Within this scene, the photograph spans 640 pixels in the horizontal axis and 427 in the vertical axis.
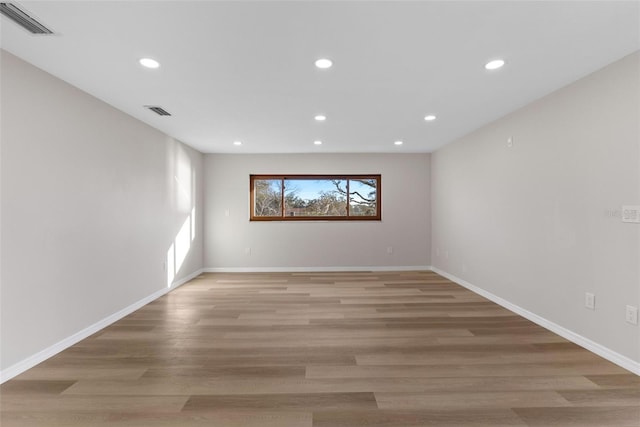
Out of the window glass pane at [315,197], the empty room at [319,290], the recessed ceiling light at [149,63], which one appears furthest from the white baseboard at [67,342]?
the window glass pane at [315,197]

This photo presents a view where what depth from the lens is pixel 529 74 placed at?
2.57 metres

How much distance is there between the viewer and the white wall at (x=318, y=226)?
5969 millimetres

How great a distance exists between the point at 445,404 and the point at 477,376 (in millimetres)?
453

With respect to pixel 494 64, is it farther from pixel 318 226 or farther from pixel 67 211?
pixel 318 226

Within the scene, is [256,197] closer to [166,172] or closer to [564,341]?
[166,172]

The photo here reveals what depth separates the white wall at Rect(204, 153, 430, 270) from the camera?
5.97 meters

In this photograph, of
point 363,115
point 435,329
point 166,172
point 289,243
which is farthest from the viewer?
point 289,243

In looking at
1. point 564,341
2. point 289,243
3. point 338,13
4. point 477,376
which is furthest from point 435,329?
point 289,243

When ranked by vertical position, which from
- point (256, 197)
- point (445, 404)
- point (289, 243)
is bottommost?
point (445, 404)

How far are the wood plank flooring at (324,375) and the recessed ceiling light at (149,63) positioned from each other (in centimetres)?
227

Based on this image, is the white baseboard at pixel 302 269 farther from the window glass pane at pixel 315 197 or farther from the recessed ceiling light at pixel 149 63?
the recessed ceiling light at pixel 149 63

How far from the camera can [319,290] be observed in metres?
4.59

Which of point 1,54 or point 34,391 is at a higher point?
point 1,54

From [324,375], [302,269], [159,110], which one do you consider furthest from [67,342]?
[302,269]
